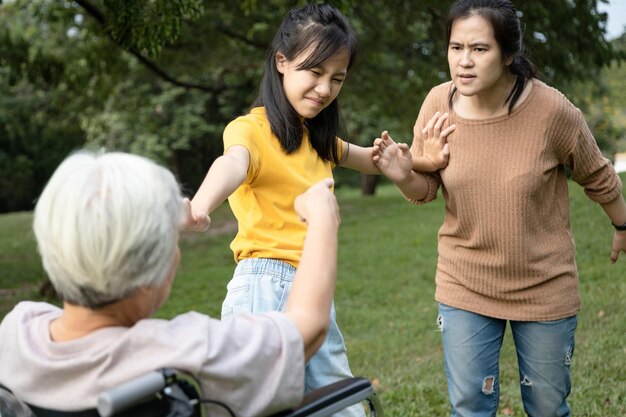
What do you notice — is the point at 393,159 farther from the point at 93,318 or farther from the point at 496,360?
the point at 93,318

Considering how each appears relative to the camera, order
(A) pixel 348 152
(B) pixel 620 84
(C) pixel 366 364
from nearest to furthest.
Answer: (A) pixel 348 152
(C) pixel 366 364
(B) pixel 620 84

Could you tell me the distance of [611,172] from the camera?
8.74 ft

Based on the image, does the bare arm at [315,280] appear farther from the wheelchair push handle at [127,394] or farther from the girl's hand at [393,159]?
the girl's hand at [393,159]

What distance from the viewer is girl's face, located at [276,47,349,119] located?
2.46 m

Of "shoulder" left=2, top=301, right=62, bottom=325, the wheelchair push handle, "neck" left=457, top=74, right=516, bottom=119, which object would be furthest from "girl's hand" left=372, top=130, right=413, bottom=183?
the wheelchair push handle

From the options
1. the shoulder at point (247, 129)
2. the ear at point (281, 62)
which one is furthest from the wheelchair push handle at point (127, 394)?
the ear at point (281, 62)

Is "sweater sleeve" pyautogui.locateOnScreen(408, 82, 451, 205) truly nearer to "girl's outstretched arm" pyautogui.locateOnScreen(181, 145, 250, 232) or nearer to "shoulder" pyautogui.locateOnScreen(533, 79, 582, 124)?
"shoulder" pyautogui.locateOnScreen(533, 79, 582, 124)

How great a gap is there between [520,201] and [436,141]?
341 millimetres

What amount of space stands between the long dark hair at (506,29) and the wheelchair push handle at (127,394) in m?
1.61

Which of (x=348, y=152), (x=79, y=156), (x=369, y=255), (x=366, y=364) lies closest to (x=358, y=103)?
(x=369, y=255)

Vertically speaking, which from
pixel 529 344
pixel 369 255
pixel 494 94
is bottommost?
pixel 369 255

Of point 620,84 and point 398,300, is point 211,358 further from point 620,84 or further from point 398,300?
point 620,84

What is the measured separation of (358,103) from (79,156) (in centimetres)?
1232

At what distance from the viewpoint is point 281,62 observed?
2.57 metres
